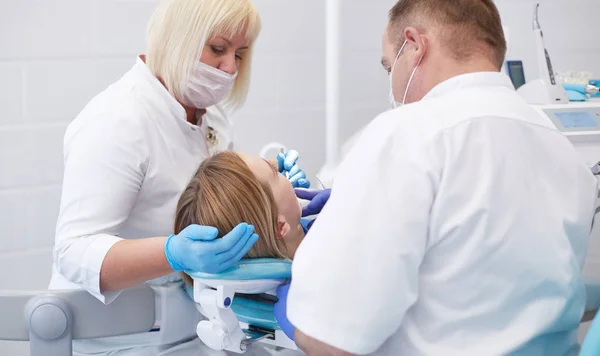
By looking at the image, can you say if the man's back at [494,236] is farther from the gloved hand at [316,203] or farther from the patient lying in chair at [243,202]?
the gloved hand at [316,203]

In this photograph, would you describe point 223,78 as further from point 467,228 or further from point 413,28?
point 467,228

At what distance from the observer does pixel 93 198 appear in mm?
1725

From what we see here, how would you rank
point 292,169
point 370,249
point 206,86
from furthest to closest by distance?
point 292,169
point 206,86
point 370,249

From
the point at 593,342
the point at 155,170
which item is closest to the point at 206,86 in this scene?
the point at 155,170

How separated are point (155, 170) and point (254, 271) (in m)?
0.49

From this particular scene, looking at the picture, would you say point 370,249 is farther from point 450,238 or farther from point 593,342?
point 593,342

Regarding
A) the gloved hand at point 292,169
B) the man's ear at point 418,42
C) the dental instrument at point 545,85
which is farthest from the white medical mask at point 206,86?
the dental instrument at point 545,85

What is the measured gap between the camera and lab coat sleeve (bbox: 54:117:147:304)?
170 cm

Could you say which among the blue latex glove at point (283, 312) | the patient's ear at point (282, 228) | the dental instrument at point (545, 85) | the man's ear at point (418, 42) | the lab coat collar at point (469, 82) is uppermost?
the man's ear at point (418, 42)

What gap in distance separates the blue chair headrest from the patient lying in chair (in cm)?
9

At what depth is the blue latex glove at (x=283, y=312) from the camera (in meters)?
1.48

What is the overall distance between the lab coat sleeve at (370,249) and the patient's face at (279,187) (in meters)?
0.51

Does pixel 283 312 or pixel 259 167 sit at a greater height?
pixel 259 167

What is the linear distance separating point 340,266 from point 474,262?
9.0 inches
